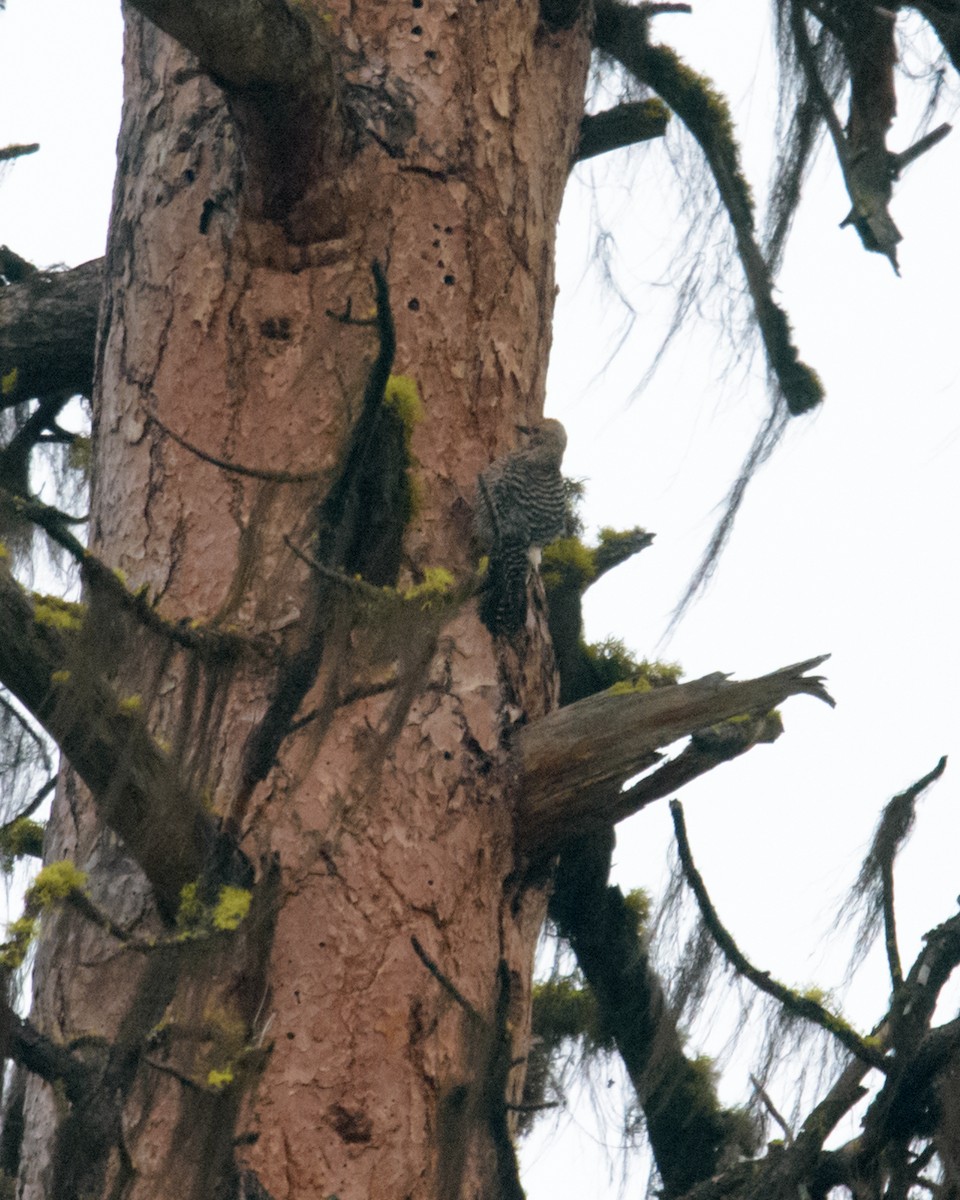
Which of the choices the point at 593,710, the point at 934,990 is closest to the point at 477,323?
the point at 593,710

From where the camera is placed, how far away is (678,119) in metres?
4.53

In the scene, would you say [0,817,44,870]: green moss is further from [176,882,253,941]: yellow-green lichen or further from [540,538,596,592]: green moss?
[540,538,596,592]: green moss

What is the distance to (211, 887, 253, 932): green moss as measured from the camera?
2.44 metres

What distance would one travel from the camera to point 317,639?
2291mm

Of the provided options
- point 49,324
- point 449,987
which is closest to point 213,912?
point 449,987

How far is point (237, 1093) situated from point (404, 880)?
0.60 metres

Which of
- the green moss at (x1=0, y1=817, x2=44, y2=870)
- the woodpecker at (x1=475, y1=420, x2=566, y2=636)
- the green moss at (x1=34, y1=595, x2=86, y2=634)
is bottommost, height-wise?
the green moss at (x1=34, y1=595, x2=86, y2=634)

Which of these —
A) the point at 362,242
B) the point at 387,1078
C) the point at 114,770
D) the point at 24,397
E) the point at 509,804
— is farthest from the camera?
the point at 24,397

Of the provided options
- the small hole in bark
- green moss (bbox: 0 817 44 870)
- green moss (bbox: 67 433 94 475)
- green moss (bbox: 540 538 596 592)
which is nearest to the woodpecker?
green moss (bbox: 540 538 596 592)

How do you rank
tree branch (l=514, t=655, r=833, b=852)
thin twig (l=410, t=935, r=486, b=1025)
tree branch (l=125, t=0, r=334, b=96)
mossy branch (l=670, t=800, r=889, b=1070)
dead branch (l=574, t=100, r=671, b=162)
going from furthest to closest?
1. dead branch (l=574, t=100, r=671, b=162)
2. mossy branch (l=670, t=800, r=889, b=1070)
3. tree branch (l=514, t=655, r=833, b=852)
4. tree branch (l=125, t=0, r=334, b=96)
5. thin twig (l=410, t=935, r=486, b=1025)

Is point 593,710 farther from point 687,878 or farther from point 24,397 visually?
point 24,397

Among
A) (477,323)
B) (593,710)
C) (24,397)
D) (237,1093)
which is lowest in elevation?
(237,1093)

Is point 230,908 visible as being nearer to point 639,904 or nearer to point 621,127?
point 639,904

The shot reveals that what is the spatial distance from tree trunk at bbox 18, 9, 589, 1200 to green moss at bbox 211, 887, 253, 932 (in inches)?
1.0
